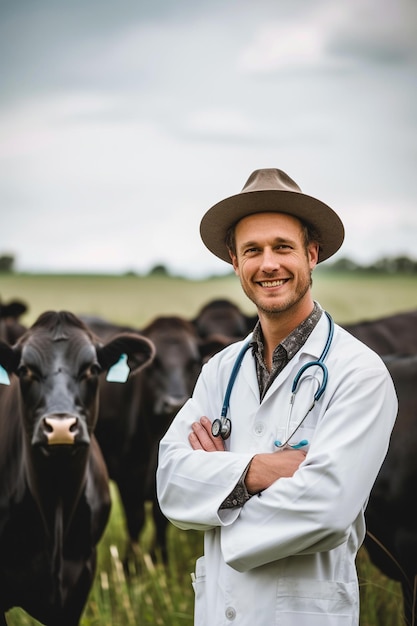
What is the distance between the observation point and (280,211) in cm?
312

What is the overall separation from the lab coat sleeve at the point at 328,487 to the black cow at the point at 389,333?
18.7 feet

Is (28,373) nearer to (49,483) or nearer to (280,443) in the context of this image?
(49,483)

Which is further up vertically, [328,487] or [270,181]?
[270,181]

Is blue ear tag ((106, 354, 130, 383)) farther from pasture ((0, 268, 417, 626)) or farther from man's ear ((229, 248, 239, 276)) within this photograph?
man's ear ((229, 248, 239, 276))

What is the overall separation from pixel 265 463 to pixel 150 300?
15067mm

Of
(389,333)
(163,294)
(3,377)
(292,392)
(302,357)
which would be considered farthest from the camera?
(163,294)

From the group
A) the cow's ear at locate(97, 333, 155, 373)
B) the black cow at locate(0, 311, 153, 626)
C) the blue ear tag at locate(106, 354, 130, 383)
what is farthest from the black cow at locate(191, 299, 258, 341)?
the black cow at locate(0, 311, 153, 626)

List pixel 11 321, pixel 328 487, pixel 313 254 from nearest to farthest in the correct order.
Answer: pixel 328 487 → pixel 313 254 → pixel 11 321

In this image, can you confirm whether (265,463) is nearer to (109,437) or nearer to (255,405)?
(255,405)

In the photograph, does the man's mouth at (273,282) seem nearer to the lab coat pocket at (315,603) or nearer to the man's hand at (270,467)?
the man's hand at (270,467)

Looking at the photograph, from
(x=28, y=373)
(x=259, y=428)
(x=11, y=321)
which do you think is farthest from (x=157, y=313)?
(x=259, y=428)

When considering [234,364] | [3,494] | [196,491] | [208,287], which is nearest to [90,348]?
[3,494]

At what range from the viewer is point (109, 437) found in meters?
7.86

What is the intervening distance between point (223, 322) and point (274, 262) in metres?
7.45
